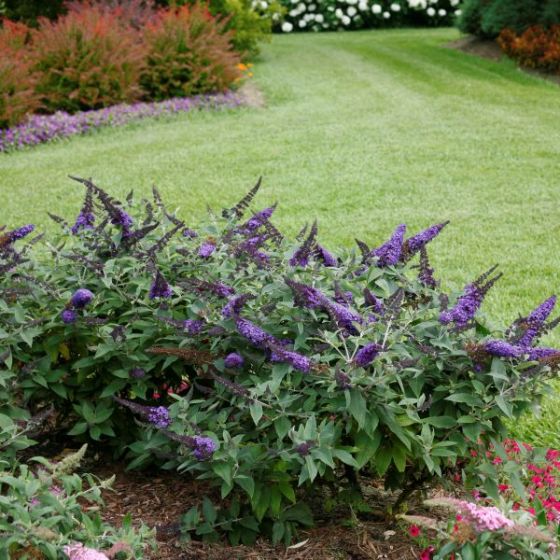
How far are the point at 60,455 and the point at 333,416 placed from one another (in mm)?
1291

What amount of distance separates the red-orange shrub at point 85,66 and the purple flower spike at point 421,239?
10.0 metres

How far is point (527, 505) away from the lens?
9.59 ft

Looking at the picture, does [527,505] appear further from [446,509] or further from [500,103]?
[500,103]

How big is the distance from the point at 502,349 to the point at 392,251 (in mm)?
695

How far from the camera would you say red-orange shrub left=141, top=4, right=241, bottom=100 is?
13.5 m

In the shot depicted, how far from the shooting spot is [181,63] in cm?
1361

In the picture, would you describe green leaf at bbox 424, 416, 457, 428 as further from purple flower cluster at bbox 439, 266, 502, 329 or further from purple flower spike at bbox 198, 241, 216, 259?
purple flower spike at bbox 198, 241, 216, 259

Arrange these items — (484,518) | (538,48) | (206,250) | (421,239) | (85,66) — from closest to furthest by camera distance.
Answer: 1. (484,518)
2. (421,239)
3. (206,250)
4. (85,66)
5. (538,48)

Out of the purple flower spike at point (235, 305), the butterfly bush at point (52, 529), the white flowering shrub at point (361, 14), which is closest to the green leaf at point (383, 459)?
the purple flower spike at point (235, 305)

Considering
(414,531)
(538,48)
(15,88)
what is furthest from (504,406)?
(538,48)

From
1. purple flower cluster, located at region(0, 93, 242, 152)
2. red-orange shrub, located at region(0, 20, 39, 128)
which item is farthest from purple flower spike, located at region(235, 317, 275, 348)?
red-orange shrub, located at region(0, 20, 39, 128)

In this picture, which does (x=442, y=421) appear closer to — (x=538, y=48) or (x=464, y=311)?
(x=464, y=311)

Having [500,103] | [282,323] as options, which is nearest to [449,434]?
[282,323]

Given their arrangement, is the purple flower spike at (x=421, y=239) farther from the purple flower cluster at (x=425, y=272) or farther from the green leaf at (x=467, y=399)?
the green leaf at (x=467, y=399)
